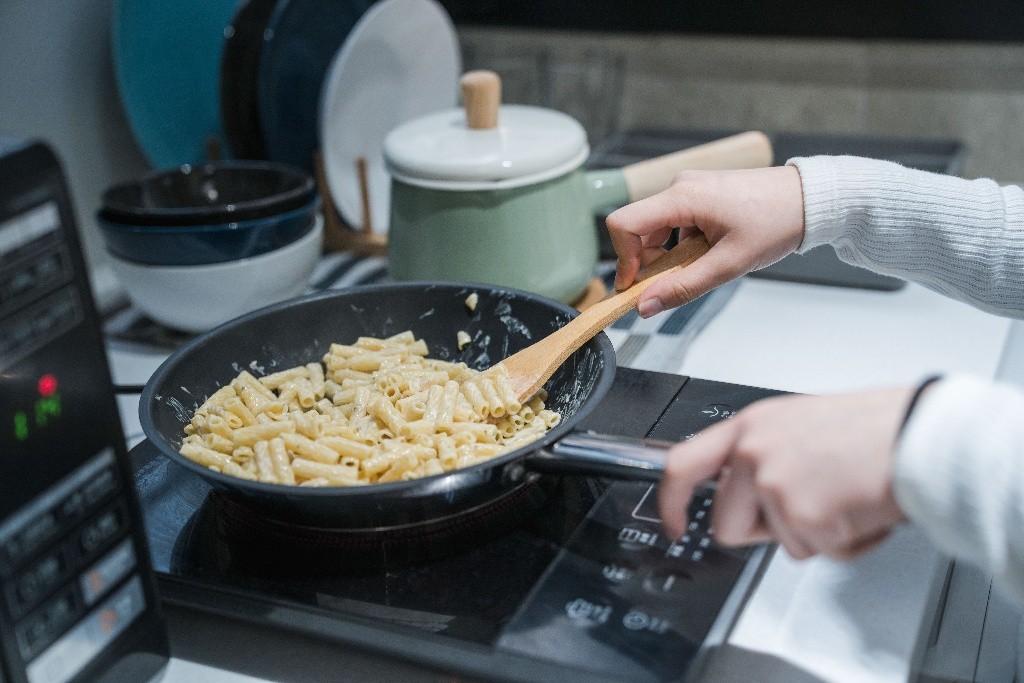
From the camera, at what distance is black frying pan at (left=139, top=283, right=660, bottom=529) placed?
63cm

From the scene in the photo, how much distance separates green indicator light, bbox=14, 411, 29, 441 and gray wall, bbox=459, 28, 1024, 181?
124 centimetres

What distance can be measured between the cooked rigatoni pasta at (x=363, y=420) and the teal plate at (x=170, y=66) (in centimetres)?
57

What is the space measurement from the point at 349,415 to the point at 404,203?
288 millimetres

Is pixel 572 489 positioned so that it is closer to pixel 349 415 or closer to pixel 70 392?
pixel 349 415

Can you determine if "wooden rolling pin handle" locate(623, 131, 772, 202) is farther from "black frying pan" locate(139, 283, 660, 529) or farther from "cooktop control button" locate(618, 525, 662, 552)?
"cooktop control button" locate(618, 525, 662, 552)

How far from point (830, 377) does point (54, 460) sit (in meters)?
0.73

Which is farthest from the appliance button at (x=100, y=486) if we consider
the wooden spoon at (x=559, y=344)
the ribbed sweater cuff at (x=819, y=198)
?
the ribbed sweater cuff at (x=819, y=198)

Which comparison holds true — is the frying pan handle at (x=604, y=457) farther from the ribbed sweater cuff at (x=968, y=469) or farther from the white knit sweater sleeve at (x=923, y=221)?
the white knit sweater sleeve at (x=923, y=221)

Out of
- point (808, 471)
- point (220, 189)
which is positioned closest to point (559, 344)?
point (808, 471)

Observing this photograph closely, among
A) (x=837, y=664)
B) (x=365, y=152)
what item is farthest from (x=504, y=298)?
(x=365, y=152)

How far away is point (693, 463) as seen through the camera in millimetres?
584

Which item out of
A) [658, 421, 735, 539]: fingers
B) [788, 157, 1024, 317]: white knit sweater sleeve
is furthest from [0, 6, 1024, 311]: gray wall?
[658, 421, 735, 539]: fingers

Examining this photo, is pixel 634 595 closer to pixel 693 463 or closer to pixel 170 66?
pixel 693 463

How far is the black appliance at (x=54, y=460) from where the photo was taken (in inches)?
19.4
